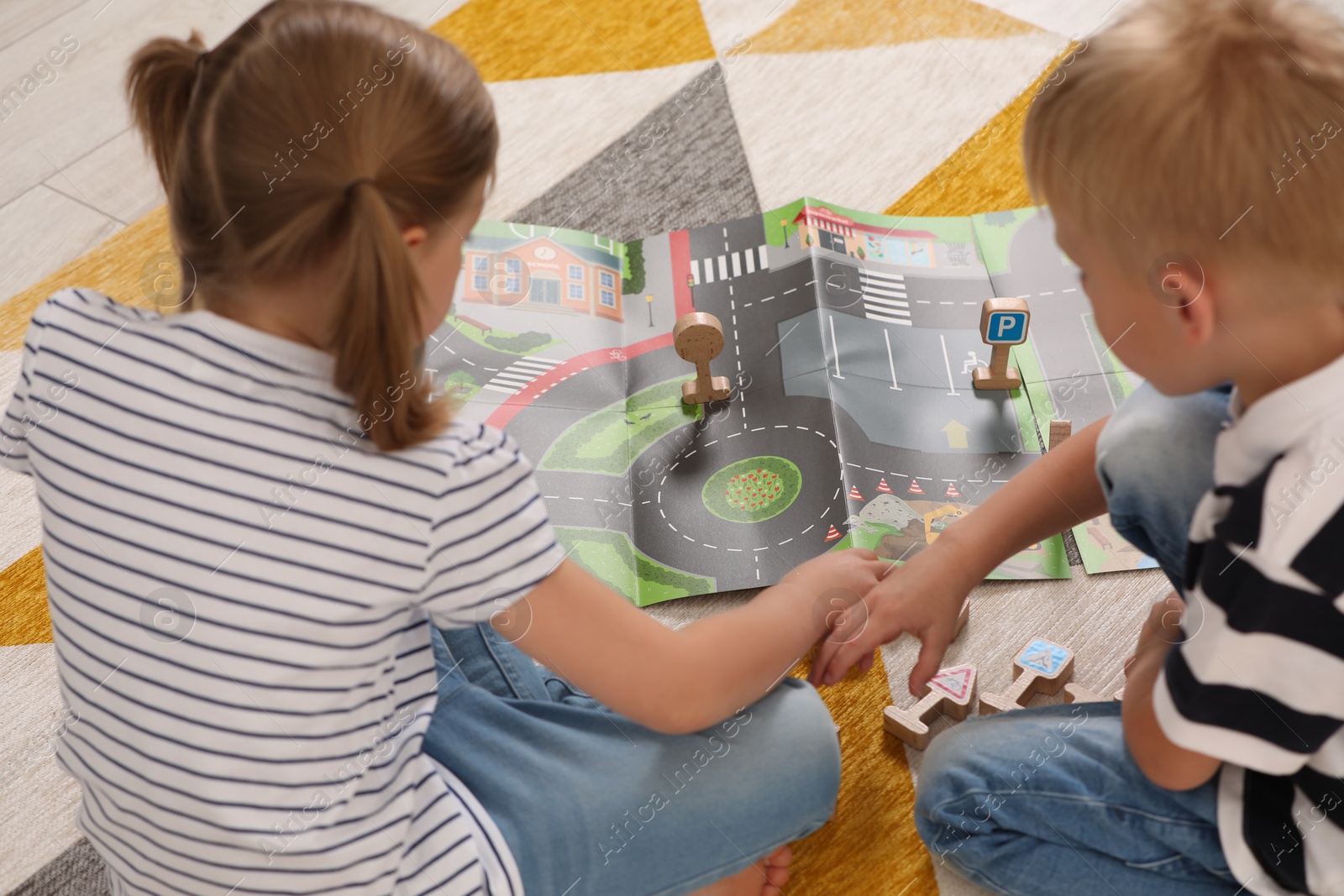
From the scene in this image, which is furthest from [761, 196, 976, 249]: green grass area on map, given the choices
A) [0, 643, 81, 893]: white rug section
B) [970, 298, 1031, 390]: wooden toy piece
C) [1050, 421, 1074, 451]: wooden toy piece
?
[0, 643, 81, 893]: white rug section

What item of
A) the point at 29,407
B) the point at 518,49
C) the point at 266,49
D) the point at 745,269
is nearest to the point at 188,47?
the point at 266,49

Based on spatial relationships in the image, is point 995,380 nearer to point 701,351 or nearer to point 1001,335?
point 1001,335

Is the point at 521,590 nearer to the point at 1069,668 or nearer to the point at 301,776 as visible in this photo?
the point at 301,776

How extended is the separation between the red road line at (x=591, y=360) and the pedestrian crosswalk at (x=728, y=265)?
13 millimetres

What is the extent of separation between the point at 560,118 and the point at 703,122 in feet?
0.64

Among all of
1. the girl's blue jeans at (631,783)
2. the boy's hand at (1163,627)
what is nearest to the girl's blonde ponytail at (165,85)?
the girl's blue jeans at (631,783)

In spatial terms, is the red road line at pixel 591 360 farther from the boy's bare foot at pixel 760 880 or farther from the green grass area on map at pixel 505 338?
the boy's bare foot at pixel 760 880

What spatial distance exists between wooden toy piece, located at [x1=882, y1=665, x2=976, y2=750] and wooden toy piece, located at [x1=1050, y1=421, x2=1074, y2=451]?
262mm

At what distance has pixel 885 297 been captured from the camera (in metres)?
1.20

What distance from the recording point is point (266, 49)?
602mm

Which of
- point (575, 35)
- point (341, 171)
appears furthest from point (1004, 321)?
point (575, 35)

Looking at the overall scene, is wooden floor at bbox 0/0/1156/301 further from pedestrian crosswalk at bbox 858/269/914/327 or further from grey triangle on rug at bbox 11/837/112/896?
grey triangle on rug at bbox 11/837/112/896

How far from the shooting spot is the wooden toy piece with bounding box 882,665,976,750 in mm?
900

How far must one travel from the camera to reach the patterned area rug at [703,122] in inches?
51.8
